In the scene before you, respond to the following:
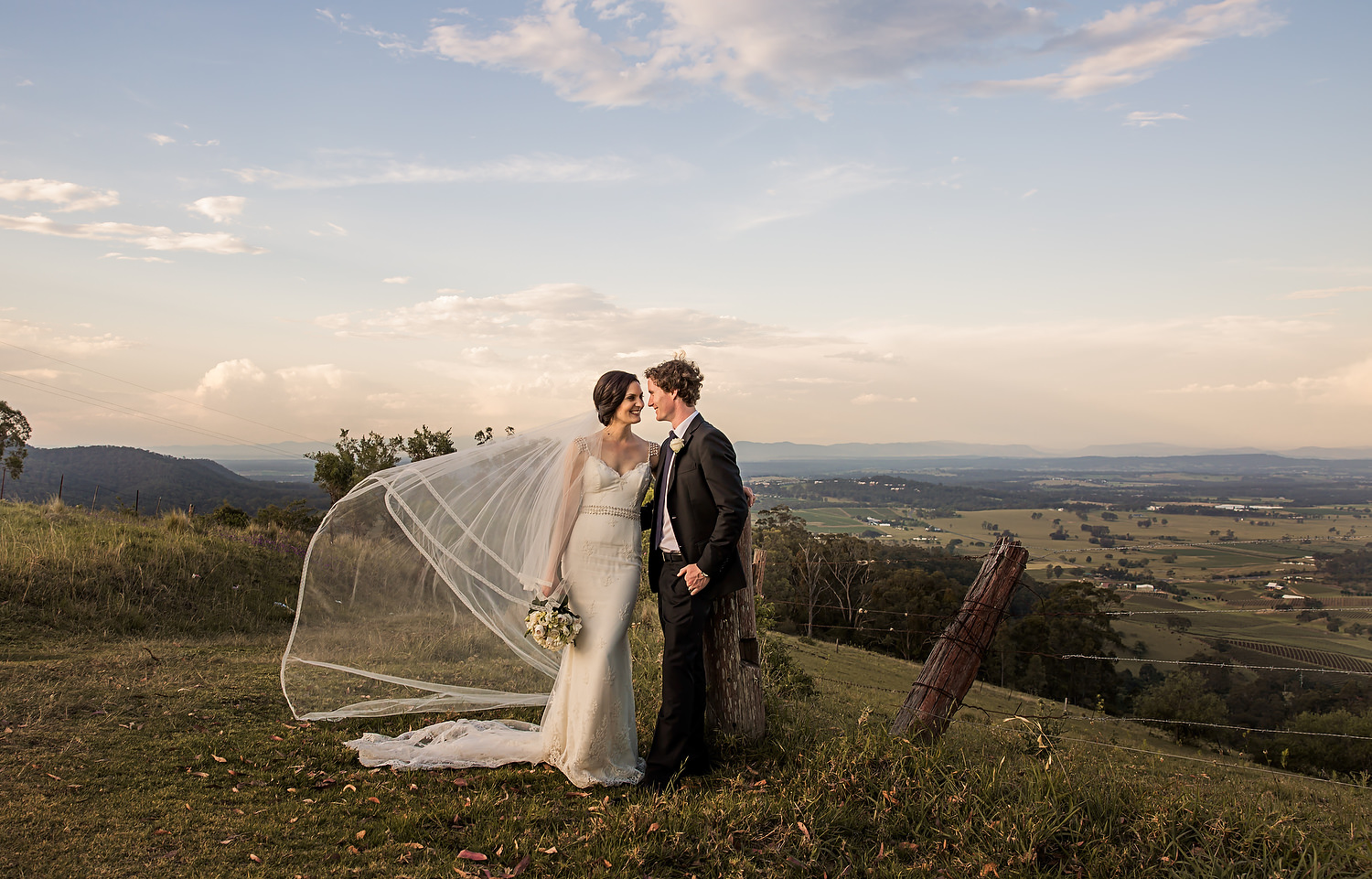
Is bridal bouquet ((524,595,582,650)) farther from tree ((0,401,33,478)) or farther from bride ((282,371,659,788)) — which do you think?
tree ((0,401,33,478))

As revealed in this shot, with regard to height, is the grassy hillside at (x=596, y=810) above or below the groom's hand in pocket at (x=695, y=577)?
below

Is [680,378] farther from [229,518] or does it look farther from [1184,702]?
[1184,702]

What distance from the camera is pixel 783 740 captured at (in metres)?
5.45

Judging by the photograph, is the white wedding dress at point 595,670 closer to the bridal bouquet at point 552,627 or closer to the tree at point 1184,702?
the bridal bouquet at point 552,627

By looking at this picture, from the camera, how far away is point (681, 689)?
494 centimetres

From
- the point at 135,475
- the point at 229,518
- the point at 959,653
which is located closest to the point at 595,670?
the point at 959,653

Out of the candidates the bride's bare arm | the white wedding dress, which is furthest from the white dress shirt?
the bride's bare arm

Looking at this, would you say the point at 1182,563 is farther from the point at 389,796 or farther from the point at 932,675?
the point at 389,796

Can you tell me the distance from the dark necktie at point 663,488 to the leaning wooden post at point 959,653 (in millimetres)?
2155

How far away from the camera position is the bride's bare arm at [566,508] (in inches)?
209

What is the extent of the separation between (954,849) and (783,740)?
1.63m

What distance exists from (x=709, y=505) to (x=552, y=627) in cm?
133

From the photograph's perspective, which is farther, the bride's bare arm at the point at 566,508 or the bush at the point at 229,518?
the bush at the point at 229,518

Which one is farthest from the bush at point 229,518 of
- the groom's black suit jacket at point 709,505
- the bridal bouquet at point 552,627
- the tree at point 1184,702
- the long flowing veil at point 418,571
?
the tree at point 1184,702
